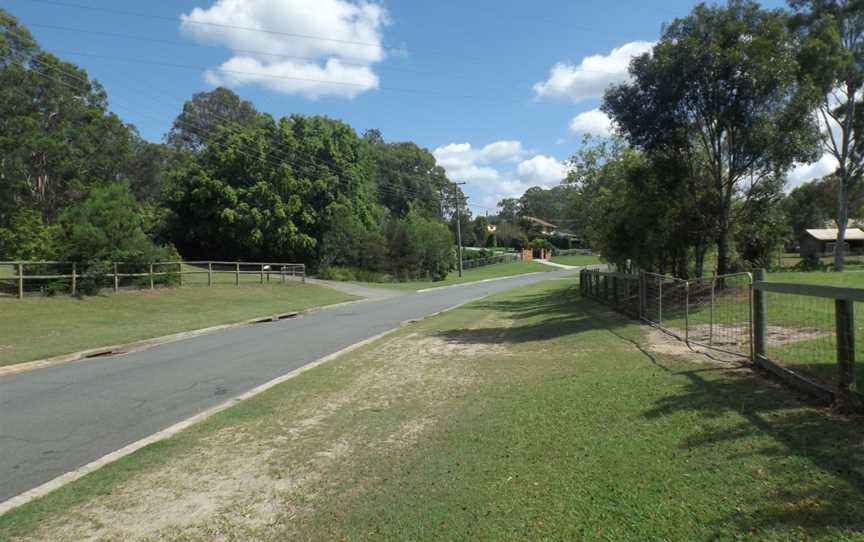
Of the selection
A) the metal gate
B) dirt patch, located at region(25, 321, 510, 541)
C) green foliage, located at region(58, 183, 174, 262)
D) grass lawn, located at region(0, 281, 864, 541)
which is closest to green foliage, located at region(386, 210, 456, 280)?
green foliage, located at region(58, 183, 174, 262)

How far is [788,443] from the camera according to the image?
4.68 metres

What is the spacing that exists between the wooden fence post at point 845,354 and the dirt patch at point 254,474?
3.78m

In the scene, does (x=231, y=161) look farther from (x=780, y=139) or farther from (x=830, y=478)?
(x=830, y=478)

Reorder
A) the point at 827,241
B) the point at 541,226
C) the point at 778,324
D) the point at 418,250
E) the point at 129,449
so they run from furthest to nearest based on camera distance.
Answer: the point at 541,226, the point at 827,241, the point at 418,250, the point at 778,324, the point at 129,449

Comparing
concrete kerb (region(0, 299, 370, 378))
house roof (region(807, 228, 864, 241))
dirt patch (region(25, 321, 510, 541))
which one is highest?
house roof (region(807, 228, 864, 241))

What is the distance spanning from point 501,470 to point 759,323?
4.73m

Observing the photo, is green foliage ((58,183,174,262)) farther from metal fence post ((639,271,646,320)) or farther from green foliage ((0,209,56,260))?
metal fence post ((639,271,646,320))

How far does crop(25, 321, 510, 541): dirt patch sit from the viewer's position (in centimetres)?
414

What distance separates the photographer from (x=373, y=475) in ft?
16.2

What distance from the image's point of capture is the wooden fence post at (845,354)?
535 centimetres

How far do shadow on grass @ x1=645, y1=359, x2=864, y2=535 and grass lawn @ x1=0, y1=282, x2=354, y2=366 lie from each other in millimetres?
12846

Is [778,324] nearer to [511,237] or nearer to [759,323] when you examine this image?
[759,323]

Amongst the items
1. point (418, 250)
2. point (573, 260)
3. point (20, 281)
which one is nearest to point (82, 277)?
point (20, 281)

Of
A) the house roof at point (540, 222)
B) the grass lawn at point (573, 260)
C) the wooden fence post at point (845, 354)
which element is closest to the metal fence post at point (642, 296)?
the wooden fence post at point (845, 354)
